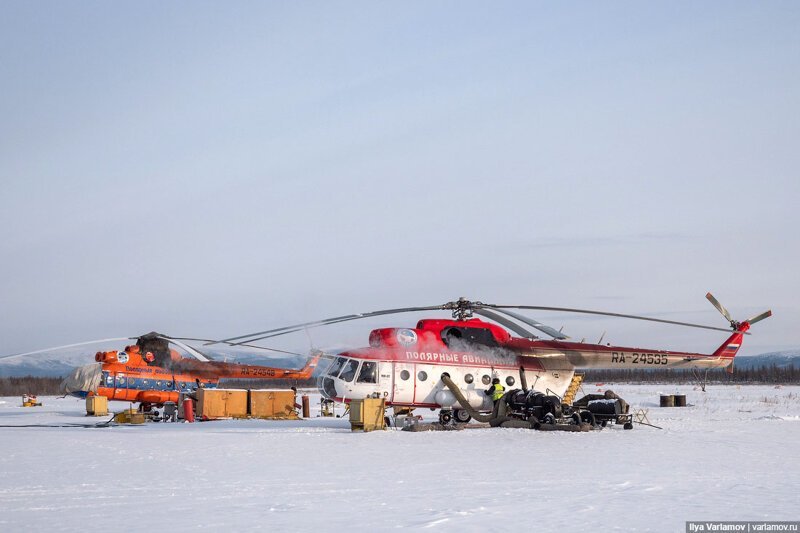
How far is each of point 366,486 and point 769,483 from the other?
6335mm

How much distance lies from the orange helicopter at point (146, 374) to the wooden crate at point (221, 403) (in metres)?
4.92

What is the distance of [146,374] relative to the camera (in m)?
35.5

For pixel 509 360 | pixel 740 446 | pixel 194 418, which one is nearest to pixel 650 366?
pixel 509 360

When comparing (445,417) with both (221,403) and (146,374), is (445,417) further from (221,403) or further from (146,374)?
(146,374)

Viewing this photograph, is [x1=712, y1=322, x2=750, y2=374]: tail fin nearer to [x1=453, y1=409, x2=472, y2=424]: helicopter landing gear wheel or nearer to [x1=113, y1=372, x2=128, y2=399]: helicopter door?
[x1=453, y1=409, x2=472, y2=424]: helicopter landing gear wheel

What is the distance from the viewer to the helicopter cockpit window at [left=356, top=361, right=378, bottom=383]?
24484 mm

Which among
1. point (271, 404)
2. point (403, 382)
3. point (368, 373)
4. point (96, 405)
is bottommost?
point (96, 405)

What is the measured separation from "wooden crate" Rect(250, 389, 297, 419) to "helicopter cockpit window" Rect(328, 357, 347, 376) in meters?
5.72

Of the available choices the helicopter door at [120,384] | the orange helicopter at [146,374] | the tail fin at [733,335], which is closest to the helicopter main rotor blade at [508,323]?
the tail fin at [733,335]

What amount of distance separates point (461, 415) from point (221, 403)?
9506 millimetres

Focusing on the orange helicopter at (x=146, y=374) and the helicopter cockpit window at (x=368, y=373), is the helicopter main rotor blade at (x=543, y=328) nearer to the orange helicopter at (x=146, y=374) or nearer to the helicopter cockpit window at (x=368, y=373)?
the helicopter cockpit window at (x=368, y=373)

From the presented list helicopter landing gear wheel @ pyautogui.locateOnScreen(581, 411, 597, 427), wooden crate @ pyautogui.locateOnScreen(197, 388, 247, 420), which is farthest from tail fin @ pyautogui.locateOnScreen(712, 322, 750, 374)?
wooden crate @ pyautogui.locateOnScreen(197, 388, 247, 420)

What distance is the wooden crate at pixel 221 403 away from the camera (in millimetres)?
29531

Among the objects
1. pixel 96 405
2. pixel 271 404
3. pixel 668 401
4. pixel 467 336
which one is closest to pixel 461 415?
pixel 467 336
